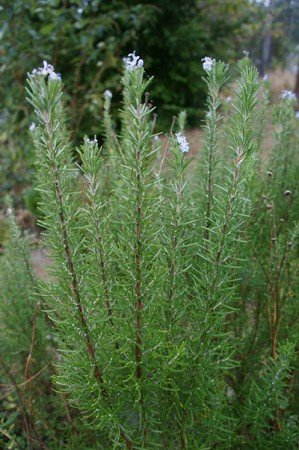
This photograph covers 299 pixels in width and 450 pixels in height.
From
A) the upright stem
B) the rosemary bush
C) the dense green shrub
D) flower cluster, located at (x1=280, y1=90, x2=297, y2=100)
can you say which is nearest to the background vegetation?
the dense green shrub

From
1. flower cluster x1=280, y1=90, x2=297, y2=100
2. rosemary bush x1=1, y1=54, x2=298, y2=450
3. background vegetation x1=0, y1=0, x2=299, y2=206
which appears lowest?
rosemary bush x1=1, y1=54, x2=298, y2=450

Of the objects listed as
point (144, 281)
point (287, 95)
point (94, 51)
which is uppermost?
point (94, 51)

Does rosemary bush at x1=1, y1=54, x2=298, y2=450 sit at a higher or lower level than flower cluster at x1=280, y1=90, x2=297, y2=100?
lower

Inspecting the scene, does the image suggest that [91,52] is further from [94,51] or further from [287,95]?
[287,95]

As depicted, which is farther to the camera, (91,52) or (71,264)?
(91,52)

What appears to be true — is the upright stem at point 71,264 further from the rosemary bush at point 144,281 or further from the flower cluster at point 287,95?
the flower cluster at point 287,95

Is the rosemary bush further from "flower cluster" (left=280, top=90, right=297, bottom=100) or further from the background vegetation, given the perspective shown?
the background vegetation

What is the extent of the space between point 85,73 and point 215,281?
16.8 feet

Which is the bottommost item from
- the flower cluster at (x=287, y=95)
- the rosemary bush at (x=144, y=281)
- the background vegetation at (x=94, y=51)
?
the rosemary bush at (x=144, y=281)

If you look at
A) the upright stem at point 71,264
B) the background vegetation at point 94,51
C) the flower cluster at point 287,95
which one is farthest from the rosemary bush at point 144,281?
the background vegetation at point 94,51

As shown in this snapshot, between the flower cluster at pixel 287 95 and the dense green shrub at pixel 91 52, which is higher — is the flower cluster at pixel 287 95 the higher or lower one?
the lower one

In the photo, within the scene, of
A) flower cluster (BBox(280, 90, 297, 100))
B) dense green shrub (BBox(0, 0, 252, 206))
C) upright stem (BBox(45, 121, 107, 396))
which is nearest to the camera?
upright stem (BBox(45, 121, 107, 396))

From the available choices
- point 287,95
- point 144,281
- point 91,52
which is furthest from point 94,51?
point 144,281

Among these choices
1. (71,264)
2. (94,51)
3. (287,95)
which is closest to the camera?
(71,264)
